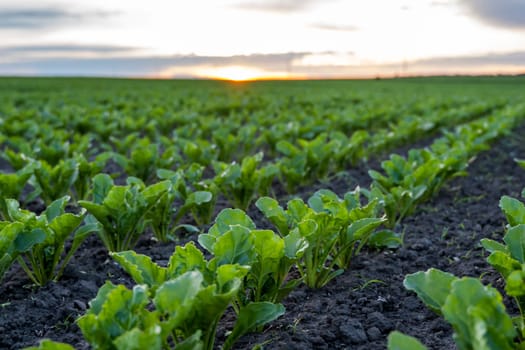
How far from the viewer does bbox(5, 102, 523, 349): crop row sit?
203cm

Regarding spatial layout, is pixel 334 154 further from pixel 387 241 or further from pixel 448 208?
pixel 387 241

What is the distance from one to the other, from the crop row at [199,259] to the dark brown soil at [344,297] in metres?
0.14

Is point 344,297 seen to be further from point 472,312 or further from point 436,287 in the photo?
point 472,312

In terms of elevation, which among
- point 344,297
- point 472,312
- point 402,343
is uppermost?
point 472,312

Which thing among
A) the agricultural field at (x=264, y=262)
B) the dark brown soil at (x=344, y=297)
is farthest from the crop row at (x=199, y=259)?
the dark brown soil at (x=344, y=297)

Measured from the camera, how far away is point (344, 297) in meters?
3.23

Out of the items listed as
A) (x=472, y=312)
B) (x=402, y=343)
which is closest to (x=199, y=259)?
(x=402, y=343)

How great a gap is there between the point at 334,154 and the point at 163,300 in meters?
4.97

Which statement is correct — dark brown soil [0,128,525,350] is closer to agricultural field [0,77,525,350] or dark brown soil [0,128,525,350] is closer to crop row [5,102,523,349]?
agricultural field [0,77,525,350]

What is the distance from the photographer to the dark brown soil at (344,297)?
2.79 meters

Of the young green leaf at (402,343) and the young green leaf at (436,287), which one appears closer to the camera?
the young green leaf at (402,343)

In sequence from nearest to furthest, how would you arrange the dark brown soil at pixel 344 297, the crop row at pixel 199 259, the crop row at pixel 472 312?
the crop row at pixel 472 312
the crop row at pixel 199 259
the dark brown soil at pixel 344 297

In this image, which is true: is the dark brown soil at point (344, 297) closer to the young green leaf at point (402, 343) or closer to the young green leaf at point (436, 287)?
the young green leaf at point (436, 287)

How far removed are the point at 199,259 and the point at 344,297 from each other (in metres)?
1.16
